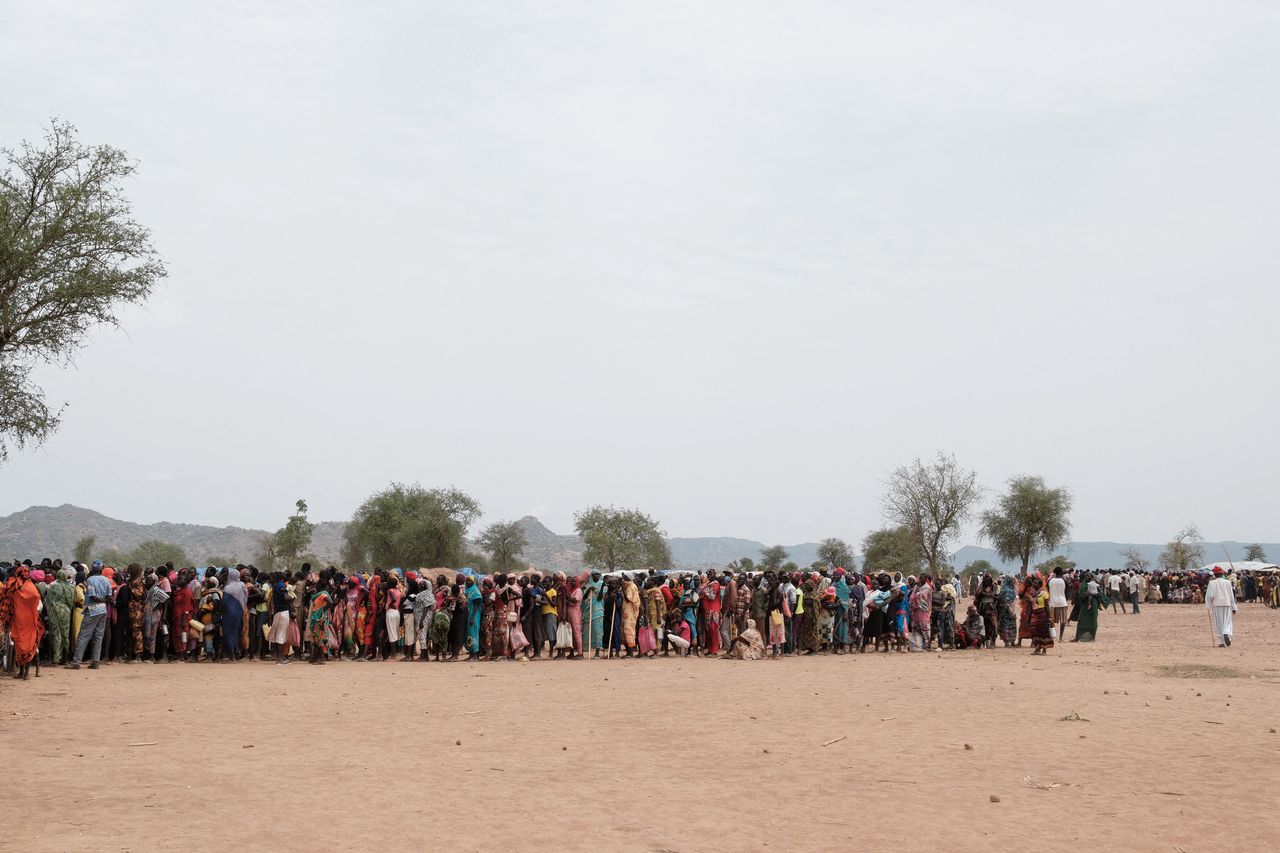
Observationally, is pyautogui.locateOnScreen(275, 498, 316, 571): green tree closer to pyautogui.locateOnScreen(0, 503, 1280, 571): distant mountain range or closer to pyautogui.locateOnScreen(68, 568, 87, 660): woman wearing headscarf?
pyautogui.locateOnScreen(68, 568, 87, 660): woman wearing headscarf

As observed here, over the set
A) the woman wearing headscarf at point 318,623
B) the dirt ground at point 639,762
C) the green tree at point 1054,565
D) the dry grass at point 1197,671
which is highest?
the green tree at point 1054,565

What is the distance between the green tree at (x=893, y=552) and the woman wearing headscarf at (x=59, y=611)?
61.2 metres

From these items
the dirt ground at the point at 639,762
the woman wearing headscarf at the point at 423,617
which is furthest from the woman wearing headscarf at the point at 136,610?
the woman wearing headscarf at the point at 423,617

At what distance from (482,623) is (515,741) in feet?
32.6

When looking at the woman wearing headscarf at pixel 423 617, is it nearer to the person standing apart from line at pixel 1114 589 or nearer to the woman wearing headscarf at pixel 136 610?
the woman wearing headscarf at pixel 136 610

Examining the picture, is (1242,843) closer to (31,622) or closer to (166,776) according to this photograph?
(166,776)

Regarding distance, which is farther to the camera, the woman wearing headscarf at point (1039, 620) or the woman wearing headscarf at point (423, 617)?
the woman wearing headscarf at point (1039, 620)

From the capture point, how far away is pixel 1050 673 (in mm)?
17484

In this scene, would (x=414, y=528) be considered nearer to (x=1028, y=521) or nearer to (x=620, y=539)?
(x=620, y=539)

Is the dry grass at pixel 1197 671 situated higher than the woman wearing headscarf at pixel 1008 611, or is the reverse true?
the woman wearing headscarf at pixel 1008 611

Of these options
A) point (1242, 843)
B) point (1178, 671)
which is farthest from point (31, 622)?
point (1178, 671)

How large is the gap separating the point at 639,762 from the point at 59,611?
457 inches

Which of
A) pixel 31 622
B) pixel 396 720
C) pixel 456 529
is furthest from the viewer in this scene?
pixel 456 529

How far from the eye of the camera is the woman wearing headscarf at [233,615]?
63.9 ft
